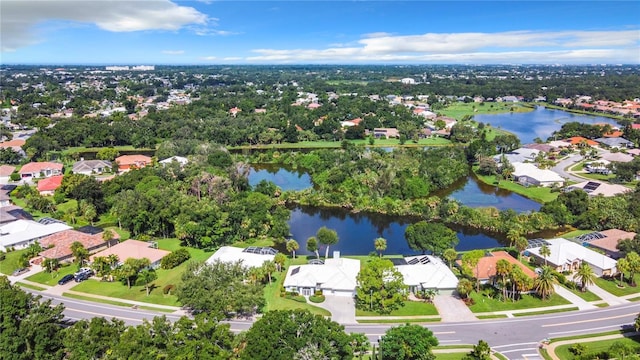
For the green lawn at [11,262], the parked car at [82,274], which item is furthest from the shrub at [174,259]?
the green lawn at [11,262]

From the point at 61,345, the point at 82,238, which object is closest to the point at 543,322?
the point at 61,345

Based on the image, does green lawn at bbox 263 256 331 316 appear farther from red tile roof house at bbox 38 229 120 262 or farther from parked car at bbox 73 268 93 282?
red tile roof house at bbox 38 229 120 262

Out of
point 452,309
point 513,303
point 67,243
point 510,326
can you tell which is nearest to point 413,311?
point 452,309

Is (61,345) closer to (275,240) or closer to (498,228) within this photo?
(275,240)

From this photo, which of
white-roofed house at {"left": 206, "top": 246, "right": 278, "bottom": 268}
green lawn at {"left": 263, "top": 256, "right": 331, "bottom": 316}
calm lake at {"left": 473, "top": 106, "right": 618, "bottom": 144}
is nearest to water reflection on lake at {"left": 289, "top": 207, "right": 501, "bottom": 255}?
white-roofed house at {"left": 206, "top": 246, "right": 278, "bottom": 268}

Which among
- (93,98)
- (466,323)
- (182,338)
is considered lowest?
(466,323)
